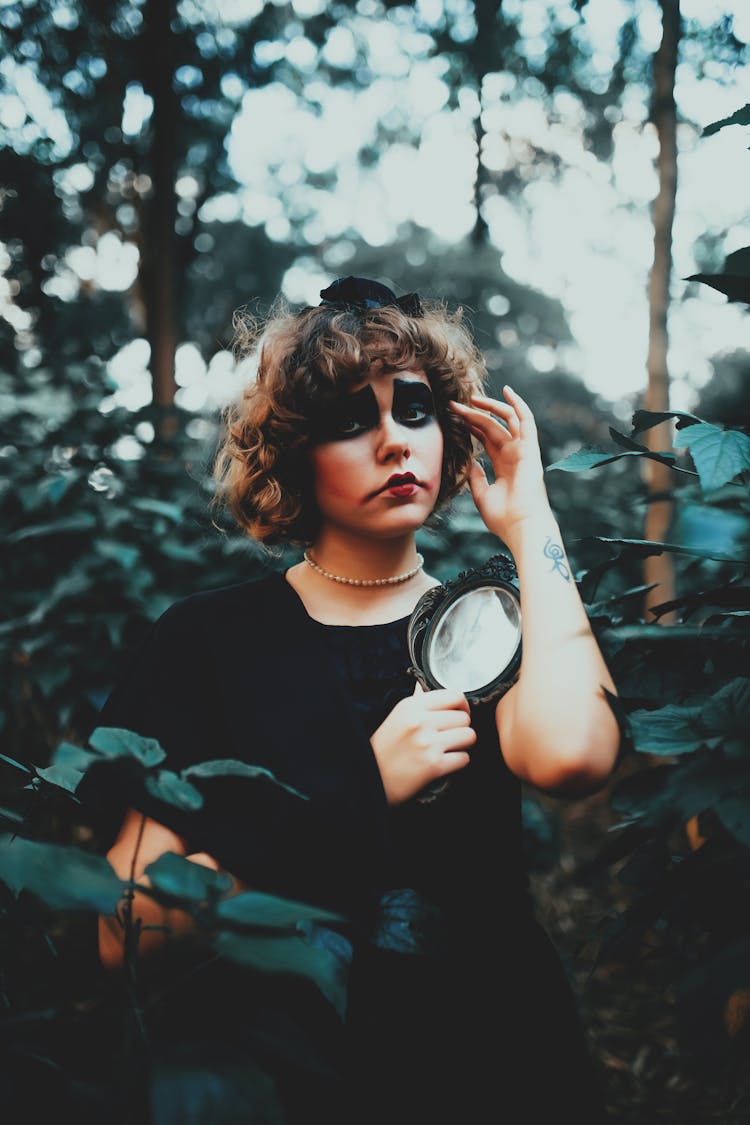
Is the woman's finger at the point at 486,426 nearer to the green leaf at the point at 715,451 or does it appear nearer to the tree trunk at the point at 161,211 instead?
the green leaf at the point at 715,451

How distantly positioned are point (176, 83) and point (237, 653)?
248 inches

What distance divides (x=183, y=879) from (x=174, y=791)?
9cm

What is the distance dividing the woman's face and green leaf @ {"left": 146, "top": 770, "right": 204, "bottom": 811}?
76 centimetres

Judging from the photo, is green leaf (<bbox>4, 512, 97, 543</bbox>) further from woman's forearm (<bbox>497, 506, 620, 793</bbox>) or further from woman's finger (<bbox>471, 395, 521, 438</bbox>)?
woman's forearm (<bbox>497, 506, 620, 793</bbox>)

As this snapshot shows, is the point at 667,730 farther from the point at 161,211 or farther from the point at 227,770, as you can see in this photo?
the point at 161,211

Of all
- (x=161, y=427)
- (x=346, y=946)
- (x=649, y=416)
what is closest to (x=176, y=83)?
(x=161, y=427)

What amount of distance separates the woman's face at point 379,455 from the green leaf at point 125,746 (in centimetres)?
70

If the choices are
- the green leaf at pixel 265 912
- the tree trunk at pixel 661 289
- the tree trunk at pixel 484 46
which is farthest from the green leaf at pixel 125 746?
the tree trunk at pixel 484 46

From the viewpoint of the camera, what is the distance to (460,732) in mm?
1280

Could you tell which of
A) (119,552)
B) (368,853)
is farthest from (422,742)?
(119,552)

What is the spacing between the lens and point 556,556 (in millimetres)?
1365

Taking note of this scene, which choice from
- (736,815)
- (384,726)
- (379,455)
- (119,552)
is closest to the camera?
(736,815)

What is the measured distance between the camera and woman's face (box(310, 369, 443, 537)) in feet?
4.90

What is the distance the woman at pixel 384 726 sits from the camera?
48.9 inches
